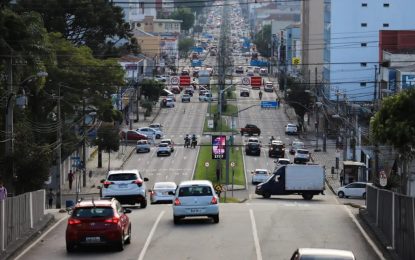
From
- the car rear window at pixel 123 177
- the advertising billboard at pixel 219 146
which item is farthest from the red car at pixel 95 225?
the advertising billboard at pixel 219 146

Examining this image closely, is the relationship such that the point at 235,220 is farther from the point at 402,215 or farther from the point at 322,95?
the point at 322,95

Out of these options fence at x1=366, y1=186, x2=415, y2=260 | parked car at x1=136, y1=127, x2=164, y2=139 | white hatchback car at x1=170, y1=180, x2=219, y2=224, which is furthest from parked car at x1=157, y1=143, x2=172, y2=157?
fence at x1=366, y1=186, x2=415, y2=260

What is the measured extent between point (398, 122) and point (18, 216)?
11465 mm

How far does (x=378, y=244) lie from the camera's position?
29844mm

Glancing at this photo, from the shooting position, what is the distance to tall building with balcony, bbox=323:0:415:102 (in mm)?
133875

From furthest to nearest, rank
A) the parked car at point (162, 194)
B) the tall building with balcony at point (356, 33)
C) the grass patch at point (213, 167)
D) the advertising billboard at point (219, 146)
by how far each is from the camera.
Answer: the tall building with balcony at point (356, 33) → the grass patch at point (213, 167) → the advertising billboard at point (219, 146) → the parked car at point (162, 194)

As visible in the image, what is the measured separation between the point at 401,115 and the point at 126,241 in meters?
9.05

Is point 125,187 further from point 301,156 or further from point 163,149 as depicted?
point 163,149

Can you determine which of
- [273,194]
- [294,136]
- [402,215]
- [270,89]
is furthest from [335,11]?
[402,215]

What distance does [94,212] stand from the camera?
27828mm

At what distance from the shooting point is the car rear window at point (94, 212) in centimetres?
2780

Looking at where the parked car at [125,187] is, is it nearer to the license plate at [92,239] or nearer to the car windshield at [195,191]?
the car windshield at [195,191]

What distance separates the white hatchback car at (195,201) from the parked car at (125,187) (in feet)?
23.1

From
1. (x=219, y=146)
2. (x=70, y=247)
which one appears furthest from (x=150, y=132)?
(x=70, y=247)
